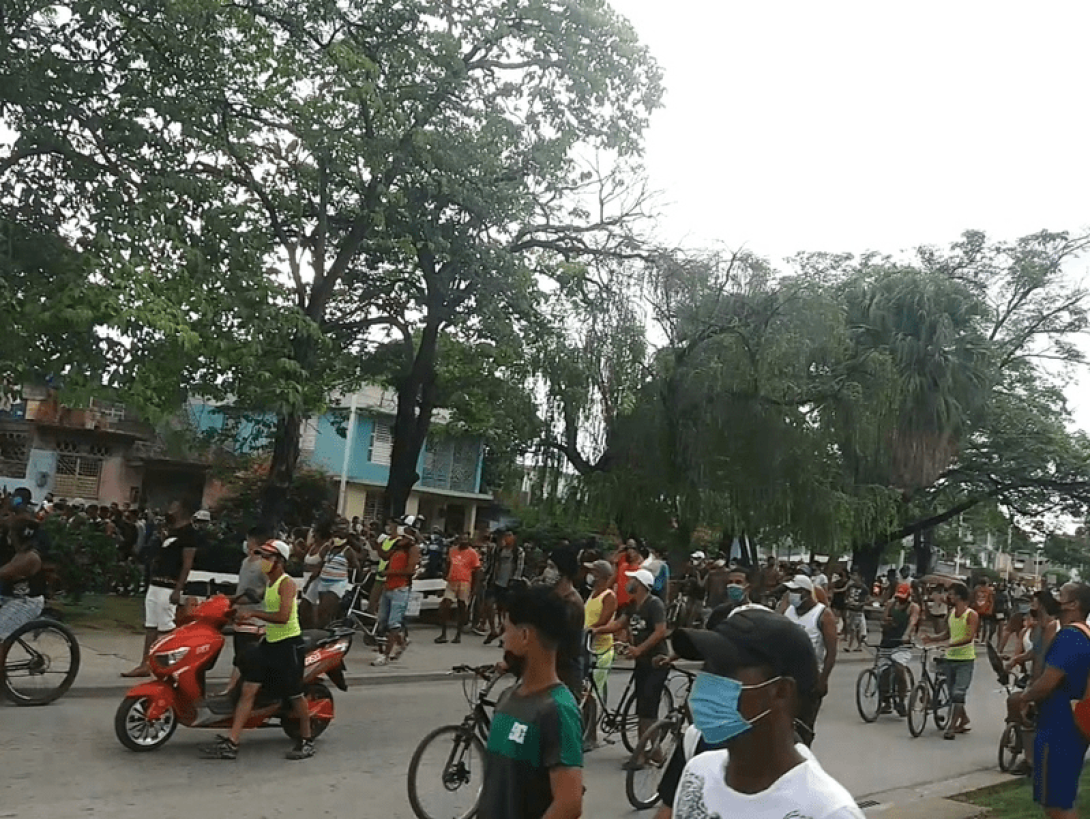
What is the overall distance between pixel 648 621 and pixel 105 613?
10.1m

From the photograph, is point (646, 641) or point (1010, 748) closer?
point (646, 641)

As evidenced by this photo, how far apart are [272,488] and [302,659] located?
10752 millimetres

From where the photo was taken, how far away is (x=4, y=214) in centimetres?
1355

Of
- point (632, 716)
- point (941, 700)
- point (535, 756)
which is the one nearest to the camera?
point (535, 756)

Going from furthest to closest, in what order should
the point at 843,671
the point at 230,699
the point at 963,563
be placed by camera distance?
the point at 963,563
the point at 843,671
the point at 230,699

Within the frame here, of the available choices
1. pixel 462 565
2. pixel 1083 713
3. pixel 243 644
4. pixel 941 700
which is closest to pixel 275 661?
pixel 243 644

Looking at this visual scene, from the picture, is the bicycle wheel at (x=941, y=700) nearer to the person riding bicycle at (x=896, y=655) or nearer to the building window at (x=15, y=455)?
the person riding bicycle at (x=896, y=655)

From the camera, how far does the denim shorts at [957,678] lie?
12.8 m

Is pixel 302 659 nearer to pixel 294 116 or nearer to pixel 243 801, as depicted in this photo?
pixel 243 801

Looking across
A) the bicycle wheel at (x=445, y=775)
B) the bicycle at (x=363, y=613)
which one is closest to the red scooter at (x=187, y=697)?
the bicycle wheel at (x=445, y=775)

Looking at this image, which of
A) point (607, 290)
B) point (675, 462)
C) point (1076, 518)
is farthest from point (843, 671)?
point (1076, 518)

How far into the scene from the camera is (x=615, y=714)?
957 cm

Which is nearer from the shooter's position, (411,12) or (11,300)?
(11,300)

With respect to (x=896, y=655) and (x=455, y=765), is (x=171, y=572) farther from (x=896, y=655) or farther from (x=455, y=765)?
(x=896, y=655)
